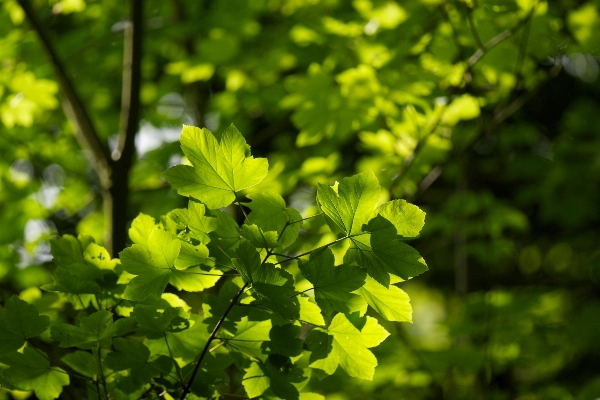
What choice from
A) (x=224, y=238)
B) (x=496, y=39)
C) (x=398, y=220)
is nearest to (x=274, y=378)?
(x=224, y=238)

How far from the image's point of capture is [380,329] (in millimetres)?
1040

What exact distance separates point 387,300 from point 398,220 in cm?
18

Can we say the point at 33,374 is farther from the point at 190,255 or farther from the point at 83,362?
the point at 190,255

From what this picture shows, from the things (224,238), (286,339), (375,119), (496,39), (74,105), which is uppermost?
(224,238)

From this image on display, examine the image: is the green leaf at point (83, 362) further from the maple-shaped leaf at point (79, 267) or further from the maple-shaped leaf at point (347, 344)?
the maple-shaped leaf at point (347, 344)

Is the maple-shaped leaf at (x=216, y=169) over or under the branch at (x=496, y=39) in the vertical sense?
over

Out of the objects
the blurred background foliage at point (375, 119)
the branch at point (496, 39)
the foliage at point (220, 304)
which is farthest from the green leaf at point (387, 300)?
the branch at point (496, 39)

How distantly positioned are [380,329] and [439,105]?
192 cm

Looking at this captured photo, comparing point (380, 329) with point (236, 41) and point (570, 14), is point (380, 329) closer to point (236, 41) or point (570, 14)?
point (570, 14)

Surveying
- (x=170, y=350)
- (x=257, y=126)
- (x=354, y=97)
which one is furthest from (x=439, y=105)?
(x=257, y=126)

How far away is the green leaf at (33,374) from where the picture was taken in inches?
39.2

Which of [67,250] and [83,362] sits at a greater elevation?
[67,250]

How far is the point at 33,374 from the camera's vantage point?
1.03 metres

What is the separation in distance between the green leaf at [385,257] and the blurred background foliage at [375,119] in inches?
34.3
